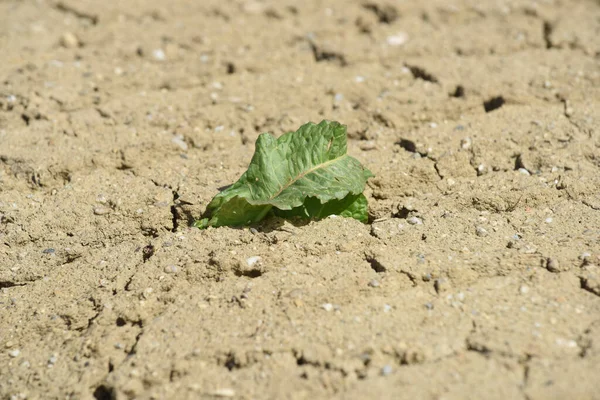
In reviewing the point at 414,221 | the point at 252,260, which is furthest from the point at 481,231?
the point at 252,260

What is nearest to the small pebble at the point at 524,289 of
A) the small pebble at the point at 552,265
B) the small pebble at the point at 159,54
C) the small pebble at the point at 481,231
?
the small pebble at the point at 552,265

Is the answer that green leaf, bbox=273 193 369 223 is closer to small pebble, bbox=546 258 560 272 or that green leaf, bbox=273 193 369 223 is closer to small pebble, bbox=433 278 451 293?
small pebble, bbox=433 278 451 293

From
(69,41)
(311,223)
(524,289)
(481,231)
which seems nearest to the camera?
(524,289)

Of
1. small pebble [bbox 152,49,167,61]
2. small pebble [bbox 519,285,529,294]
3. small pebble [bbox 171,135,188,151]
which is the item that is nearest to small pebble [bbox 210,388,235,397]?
small pebble [bbox 519,285,529,294]

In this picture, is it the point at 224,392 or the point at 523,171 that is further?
the point at 523,171

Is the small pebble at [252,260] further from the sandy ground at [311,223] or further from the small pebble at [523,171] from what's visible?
the small pebble at [523,171]

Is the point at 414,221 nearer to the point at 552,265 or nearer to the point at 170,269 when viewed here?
the point at 552,265

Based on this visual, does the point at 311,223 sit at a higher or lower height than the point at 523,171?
lower
